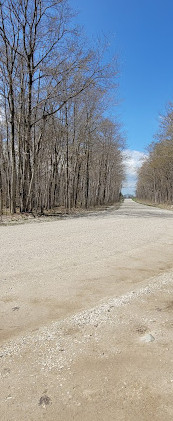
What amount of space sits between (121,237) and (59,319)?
5.17 metres

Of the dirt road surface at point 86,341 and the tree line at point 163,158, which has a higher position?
the tree line at point 163,158

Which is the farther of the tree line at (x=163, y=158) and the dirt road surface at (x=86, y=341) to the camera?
the tree line at (x=163, y=158)

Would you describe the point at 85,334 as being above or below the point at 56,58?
below

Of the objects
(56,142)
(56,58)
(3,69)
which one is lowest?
(56,142)

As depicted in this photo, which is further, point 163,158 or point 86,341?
point 163,158

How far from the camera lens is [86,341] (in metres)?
2.27

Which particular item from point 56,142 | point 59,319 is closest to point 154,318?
point 59,319

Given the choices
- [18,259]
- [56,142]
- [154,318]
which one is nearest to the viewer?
[154,318]

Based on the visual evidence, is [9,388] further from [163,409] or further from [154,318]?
[154,318]

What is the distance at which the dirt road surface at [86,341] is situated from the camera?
1.60m

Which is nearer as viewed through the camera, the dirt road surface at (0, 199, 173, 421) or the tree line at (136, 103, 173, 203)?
the dirt road surface at (0, 199, 173, 421)

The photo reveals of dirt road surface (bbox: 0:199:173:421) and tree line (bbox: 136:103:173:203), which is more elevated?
tree line (bbox: 136:103:173:203)

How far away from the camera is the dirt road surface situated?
1598 millimetres

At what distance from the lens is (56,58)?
15.3m
